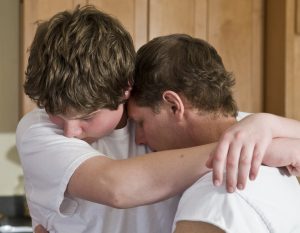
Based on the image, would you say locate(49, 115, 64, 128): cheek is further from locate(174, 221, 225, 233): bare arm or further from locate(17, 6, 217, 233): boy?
locate(174, 221, 225, 233): bare arm

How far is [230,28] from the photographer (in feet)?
7.17

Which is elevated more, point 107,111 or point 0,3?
point 0,3

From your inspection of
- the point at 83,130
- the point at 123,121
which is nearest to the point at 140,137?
the point at 123,121

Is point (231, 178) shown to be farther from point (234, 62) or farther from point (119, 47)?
point (234, 62)

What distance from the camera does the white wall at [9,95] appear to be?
2418 millimetres

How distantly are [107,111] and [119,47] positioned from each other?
13 cm

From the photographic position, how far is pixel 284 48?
6.85 ft

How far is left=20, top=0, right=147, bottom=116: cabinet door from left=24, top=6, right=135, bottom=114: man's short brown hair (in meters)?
1.05

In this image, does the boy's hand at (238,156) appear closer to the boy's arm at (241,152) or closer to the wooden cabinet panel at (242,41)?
the boy's arm at (241,152)

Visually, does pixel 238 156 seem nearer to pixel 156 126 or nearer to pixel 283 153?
pixel 283 153

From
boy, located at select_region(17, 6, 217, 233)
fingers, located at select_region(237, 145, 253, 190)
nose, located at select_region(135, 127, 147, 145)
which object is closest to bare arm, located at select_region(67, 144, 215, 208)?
boy, located at select_region(17, 6, 217, 233)

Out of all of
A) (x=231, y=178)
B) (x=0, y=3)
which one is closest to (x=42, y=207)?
(x=231, y=178)

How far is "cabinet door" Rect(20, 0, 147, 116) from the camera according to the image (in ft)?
6.44

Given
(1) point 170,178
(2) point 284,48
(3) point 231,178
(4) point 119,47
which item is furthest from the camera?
(2) point 284,48
